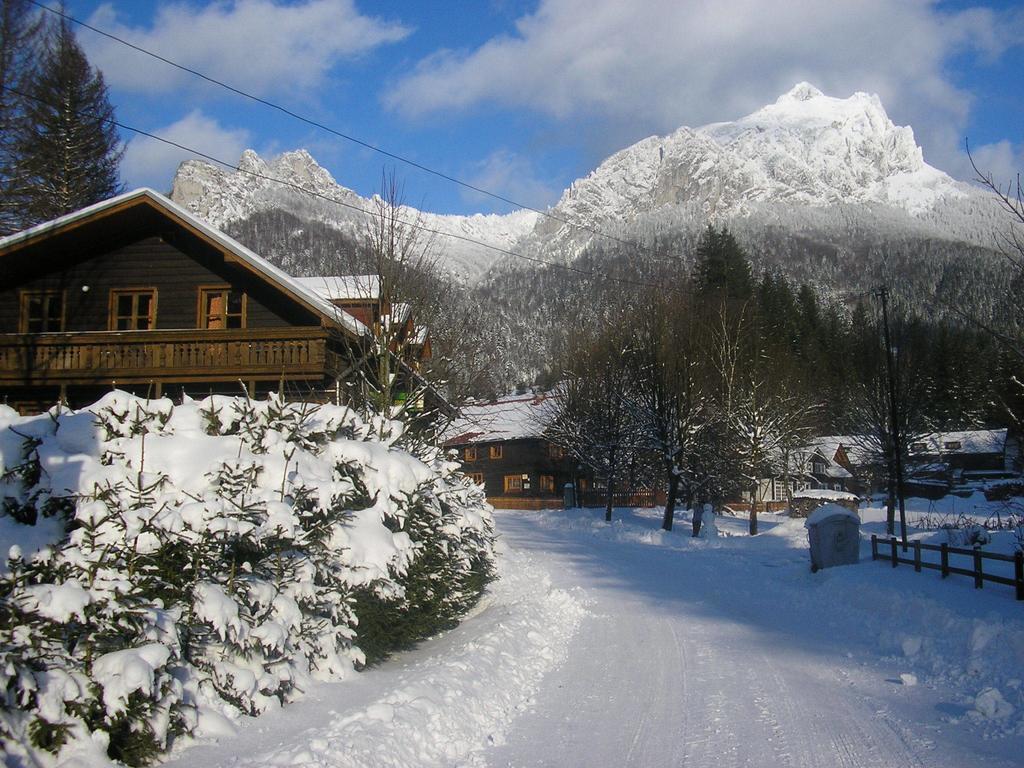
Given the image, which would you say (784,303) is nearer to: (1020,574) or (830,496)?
(830,496)

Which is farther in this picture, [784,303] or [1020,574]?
[784,303]

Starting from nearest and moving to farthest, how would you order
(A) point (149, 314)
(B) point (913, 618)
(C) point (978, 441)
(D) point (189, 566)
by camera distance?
(D) point (189, 566)
(B) point (913, 618)
(A) point (149, 314)
(C) point (978, 441)

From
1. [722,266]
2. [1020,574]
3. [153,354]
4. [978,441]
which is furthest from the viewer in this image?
[978,441]

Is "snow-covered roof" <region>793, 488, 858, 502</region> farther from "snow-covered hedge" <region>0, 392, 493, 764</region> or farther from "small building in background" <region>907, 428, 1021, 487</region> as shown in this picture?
"snow-covered hedge" <region>0, 392, 493, 764</region>

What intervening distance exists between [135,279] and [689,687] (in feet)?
65.5

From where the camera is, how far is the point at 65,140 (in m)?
34.8

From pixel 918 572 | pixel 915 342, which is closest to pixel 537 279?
pixel 915 342

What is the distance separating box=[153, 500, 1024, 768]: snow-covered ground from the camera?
→ 662cm

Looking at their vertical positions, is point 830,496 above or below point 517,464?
below

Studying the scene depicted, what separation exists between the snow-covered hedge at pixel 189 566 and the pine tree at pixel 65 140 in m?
23.9

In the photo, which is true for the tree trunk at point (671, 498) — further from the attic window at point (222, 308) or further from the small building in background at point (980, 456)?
the small building in background at point (980, 456)

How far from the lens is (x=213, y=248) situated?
74.8 feet

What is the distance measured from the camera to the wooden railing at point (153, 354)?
830 inches

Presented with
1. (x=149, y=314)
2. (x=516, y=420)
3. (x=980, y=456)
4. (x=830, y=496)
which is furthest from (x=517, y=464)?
(x=980, y=456)
